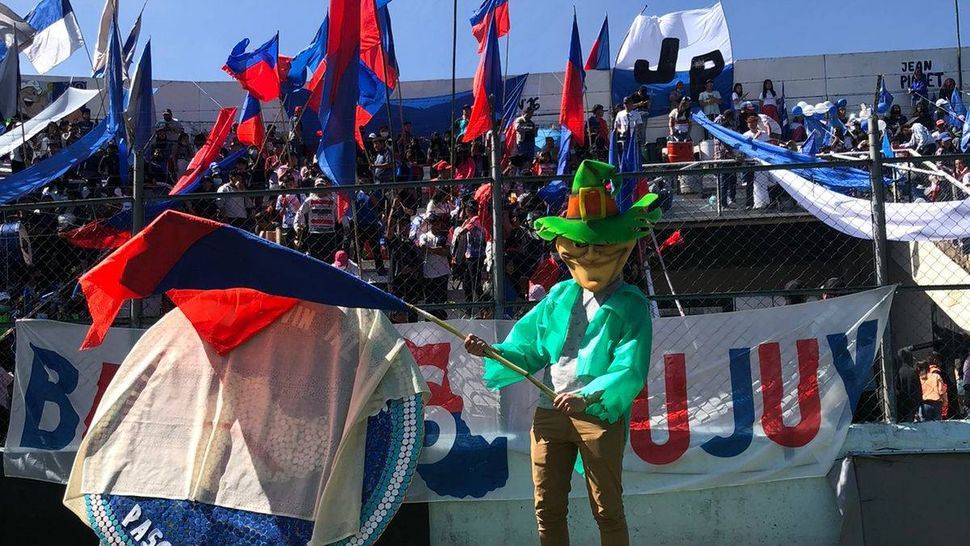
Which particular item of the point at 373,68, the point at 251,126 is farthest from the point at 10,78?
the point at 373,68

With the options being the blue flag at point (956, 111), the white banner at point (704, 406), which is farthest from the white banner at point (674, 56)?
the white banner at point (704, 406)

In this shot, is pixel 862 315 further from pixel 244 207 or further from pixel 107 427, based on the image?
pixel 244 207

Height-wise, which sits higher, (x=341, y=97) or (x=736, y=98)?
(x=736, y=98)

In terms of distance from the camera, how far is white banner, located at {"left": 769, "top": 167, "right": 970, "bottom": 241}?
6453 millimetres

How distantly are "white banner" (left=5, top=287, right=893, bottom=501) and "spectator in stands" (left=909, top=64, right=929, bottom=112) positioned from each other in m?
15.6

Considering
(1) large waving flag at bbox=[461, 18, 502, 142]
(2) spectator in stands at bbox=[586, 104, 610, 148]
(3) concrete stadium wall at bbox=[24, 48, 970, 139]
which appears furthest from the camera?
(3) concrete stadium wall at bbox=[24, 48, 970, 139]

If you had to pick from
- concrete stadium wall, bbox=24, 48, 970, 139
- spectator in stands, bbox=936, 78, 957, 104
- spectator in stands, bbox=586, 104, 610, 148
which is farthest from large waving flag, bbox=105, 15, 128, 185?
spectator in stands, bbox=936, 78, 957, 104

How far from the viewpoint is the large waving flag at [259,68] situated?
13.1 metres

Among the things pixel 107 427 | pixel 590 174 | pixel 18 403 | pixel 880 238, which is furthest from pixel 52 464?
pixel 880 238

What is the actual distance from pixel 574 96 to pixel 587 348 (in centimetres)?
704

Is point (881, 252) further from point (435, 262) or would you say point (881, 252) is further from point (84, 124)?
point (84, 124)

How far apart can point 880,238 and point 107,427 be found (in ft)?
14.2

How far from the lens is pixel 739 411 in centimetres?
581

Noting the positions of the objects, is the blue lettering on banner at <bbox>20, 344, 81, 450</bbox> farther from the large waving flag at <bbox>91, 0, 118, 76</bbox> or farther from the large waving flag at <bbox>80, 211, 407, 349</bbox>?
the large waving flag at <bbox>91, 0, 118, 76</bbox>
